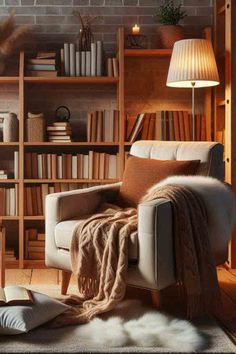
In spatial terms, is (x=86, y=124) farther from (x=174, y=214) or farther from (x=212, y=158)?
(x=174, y=214)

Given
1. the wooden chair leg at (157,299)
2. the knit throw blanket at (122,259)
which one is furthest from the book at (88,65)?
the wooden chair leg at (157,299)

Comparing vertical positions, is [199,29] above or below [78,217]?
above

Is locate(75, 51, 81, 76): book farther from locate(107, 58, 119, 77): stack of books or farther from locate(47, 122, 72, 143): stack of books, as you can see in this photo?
locate(47, 122, 72, 143): stack of books

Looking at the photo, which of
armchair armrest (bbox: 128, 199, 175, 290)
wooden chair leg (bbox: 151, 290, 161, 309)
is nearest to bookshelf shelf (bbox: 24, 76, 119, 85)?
armchair armrest (bbox: 128, 199, 175, 290)

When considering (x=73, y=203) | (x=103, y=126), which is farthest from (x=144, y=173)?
(x=103, y=126)

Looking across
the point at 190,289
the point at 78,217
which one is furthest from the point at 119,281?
the point at 78,217

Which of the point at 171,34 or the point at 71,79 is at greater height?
the point at 171,34

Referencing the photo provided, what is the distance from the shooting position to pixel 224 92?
16.1 ft

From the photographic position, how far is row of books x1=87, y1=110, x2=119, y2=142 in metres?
4.80

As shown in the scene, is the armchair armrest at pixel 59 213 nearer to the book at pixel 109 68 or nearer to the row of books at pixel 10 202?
the row of books at pixel 10 202

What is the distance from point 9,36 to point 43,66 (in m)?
0.35

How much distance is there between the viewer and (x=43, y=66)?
4.79 metres

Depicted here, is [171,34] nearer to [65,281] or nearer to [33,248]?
[33,248]

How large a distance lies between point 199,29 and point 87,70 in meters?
1.01
